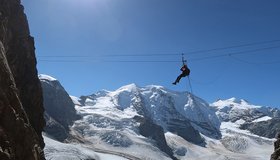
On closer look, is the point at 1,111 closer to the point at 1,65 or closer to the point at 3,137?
the point at 3,137

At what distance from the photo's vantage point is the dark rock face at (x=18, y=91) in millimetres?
24472

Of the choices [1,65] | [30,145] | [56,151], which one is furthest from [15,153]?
[56,151]

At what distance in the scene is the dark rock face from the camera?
24.5 metres

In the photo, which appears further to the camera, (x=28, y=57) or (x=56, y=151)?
(x=56, y=151)

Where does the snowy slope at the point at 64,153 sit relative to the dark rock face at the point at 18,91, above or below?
below

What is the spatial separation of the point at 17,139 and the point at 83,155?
533 feet

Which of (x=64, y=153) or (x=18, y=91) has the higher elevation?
(x=18, y=91)

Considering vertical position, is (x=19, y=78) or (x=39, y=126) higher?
(x=19, y=78)

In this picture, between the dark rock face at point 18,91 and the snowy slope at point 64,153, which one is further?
the snowy slope at point 64,153

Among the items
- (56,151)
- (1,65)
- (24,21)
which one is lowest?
(56,151)

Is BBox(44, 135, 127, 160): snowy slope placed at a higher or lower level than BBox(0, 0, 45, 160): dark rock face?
lower

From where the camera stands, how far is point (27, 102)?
56469mm

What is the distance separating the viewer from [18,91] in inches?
1206

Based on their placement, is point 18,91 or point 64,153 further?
point 64,153
